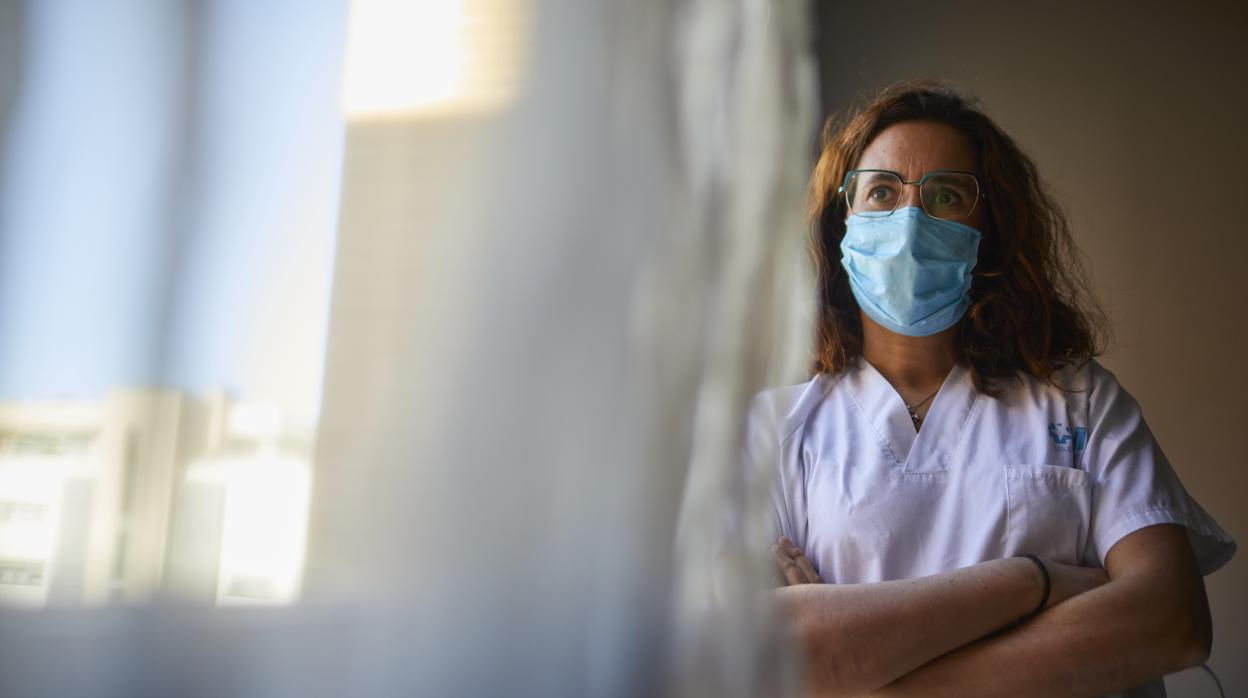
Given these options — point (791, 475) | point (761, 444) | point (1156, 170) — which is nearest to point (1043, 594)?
point (791, 475)

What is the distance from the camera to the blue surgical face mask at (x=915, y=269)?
104cm

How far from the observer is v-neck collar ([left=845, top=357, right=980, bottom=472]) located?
3.14 feet

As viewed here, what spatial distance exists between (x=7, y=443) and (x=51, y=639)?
0.03 metres

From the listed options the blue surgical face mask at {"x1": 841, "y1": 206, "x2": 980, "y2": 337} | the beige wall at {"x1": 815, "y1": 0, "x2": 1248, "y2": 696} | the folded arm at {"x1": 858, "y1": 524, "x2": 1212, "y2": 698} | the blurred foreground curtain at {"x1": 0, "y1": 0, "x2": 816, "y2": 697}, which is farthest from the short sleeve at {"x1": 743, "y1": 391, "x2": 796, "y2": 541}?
the beige wall at {"x1": 815, "y1": 0, "x2": 1248, "y2": 696}

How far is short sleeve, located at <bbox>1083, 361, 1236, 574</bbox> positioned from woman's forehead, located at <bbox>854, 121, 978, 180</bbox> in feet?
0.99

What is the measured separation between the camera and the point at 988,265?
111 cm

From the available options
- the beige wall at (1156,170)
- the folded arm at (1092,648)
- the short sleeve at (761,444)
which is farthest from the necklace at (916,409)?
the beige wall at (1156,170)

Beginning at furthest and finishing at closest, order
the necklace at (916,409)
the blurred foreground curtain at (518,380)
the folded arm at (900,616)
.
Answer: the necklace at (916,409), the folded arm at (900,616), the blurred foreground curtain at (518,380)

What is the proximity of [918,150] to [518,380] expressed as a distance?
1018 millimetres

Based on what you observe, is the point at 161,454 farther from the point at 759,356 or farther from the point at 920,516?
the point at 920,516

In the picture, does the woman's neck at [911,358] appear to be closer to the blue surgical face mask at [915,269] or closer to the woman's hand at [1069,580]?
the blue surgical face mask at [915,269]

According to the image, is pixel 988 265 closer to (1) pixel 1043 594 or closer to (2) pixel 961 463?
(2) pixel 961 463

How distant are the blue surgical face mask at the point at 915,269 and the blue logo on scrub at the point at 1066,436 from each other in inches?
6.9

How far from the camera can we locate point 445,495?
0.17 m
